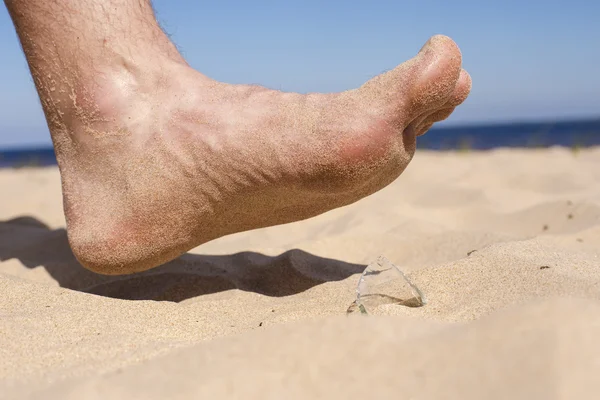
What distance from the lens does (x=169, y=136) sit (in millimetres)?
1312

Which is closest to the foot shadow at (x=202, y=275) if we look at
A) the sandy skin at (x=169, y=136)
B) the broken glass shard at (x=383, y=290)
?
the sandy skin at (x=169, y=136)

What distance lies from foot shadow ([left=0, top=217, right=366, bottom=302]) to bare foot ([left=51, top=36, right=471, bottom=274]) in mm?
172

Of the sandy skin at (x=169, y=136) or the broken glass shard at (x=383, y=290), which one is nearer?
the broken glass shard at (x=383, y=290)

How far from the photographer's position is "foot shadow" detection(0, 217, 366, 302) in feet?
4.95

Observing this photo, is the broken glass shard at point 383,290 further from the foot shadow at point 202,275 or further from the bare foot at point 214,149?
the foot shadow at point 202,275

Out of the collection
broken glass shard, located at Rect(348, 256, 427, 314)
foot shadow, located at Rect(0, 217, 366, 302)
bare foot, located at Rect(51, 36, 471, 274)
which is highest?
bare foot, located at Rect(51, 36, 471, 274)

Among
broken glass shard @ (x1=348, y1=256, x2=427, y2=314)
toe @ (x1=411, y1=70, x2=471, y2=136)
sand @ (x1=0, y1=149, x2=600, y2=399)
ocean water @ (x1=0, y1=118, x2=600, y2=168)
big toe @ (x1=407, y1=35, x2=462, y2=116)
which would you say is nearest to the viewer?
sand @ (x1=0, y1=149, x2=600, y2=399)

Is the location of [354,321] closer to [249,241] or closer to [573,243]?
[573,243]

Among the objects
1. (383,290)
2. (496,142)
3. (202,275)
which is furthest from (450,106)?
(496,142)

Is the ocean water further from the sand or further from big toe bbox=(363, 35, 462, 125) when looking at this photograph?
big toe bbox=(363, 35, 462, 125)

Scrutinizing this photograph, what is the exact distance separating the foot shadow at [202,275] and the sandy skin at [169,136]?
6.7 inches

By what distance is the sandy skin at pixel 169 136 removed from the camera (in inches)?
49.1

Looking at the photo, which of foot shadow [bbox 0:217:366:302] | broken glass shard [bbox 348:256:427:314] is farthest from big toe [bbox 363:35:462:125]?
foot shadow [bbox 0:217:366:302]

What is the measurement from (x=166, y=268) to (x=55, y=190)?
1.51 m
